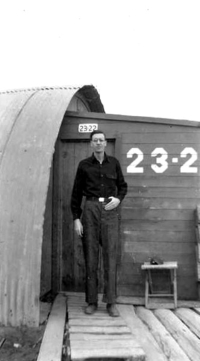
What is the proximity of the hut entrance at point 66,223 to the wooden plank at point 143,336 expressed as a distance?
42.9 inches

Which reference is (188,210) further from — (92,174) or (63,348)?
(63,348)

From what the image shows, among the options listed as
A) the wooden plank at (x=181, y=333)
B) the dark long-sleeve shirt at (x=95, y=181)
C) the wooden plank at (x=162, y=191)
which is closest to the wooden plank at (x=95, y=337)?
the wooden plank at (x=181, y=333)

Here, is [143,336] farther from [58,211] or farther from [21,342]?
[58,211]

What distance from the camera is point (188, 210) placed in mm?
Result: 6086

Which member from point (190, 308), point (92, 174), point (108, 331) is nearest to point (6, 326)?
point (108, 331)

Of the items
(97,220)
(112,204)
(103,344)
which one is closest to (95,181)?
(112,204)

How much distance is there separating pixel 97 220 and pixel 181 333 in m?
1.64

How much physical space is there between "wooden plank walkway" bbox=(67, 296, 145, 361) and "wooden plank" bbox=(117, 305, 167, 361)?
13 cm

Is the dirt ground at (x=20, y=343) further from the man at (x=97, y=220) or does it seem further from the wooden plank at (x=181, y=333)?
the wooden plank at (x=181, y=333)

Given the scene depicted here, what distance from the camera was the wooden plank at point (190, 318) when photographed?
15.6 feet

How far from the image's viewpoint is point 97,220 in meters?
5.06

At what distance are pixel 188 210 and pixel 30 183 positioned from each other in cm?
255

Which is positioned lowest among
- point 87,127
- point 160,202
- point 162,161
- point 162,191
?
point 160,202

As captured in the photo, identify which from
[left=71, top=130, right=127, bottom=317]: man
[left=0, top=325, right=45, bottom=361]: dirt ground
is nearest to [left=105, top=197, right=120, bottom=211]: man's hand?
[left=71, top=130, right=127, bottom=317]: man
